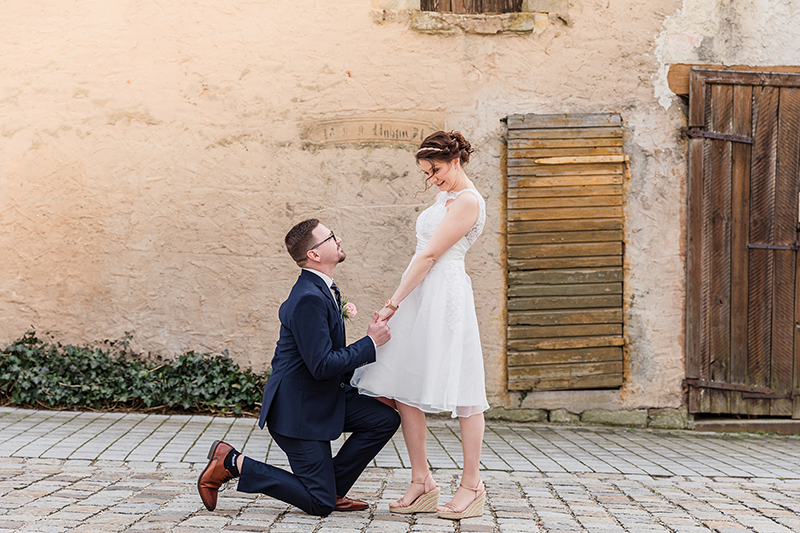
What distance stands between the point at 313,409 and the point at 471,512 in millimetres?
822

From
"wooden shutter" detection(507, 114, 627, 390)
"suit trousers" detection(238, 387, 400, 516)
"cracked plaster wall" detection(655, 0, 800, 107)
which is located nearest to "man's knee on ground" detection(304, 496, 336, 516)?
"suit trousers" detection(238, 387, 400, 516)

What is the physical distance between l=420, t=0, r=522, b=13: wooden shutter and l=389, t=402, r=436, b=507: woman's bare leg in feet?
12.6

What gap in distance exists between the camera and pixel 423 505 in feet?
10.2

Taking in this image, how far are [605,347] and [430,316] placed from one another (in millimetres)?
3026

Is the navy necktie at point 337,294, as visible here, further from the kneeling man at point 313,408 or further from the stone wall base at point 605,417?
the stone wall base at point 605,417

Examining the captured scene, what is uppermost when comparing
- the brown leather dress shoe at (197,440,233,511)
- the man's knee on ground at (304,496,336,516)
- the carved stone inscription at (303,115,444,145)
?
the carved stone inscription at (303,115,444,145)

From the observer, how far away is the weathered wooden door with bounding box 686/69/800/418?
5637mm

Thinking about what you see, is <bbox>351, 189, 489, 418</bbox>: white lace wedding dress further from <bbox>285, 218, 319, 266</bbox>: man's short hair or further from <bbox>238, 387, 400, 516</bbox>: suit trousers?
<bbox>285, 218, 319, 266</bbox>: man's short hair

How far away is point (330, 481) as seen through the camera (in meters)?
2.99

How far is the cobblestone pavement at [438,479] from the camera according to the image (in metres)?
2.95

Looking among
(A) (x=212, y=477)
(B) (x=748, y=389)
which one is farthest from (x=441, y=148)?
(B) (x=748, y=389)

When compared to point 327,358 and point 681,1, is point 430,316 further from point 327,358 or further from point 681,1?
point 681,1

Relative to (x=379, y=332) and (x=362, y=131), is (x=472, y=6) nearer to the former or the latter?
(x=362, y=131)

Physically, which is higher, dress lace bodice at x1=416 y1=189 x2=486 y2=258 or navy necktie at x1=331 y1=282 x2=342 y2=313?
dress lace bodice at x1=416 y1=189 x2=486 y2=258
